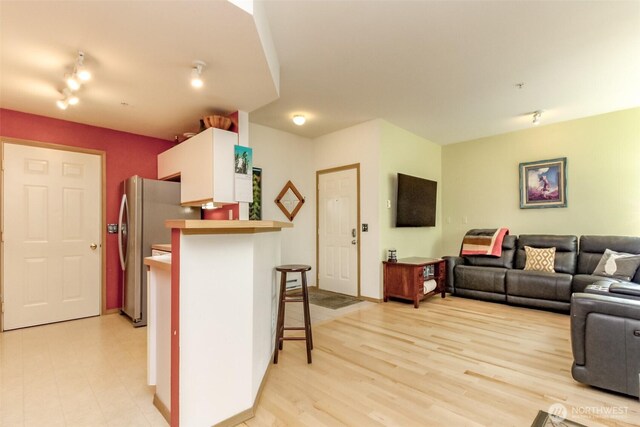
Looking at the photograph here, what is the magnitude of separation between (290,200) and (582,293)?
12.8 ft

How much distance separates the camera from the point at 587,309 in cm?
217

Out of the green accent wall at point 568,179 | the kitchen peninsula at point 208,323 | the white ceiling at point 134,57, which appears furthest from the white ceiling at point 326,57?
the kitchen peninsula at point 208,323

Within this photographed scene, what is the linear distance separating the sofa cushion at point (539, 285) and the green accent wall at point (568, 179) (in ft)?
4.01

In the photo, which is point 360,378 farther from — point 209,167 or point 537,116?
point 537,116

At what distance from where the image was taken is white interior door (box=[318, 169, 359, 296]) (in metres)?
4.95

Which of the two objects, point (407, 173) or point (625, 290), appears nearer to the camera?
point (625, 290)

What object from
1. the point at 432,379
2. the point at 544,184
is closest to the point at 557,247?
the point at 544,184

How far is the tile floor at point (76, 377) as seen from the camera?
187cm

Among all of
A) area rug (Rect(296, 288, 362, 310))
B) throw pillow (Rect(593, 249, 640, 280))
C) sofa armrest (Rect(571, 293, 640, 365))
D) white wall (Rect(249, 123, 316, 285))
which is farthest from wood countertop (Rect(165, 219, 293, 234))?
throw pillow (Rect(593, 249, 640, 280))

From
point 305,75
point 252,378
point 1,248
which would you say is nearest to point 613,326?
point 252,378

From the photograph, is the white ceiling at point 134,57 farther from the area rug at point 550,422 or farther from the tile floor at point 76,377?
the area rug at point 550,422

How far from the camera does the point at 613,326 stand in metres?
2.05

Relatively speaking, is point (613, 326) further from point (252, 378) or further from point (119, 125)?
point (119, 125)

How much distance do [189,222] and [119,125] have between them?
11.2 ft
